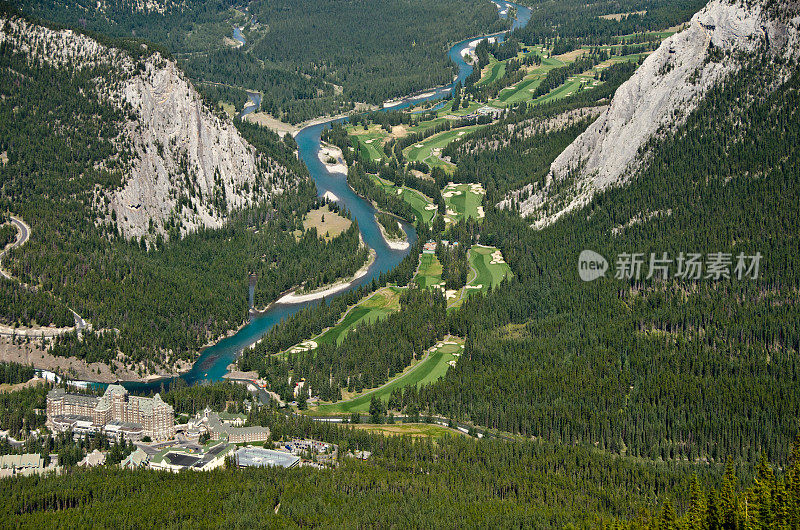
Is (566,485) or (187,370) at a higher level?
(187,370)

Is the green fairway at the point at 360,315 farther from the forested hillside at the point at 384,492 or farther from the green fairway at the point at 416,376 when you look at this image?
the forested hillside at the point at 384,492

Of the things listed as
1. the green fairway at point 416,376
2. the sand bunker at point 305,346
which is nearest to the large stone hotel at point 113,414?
the green fairway at point 416,376

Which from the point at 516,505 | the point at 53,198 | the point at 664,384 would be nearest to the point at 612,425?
the point at 664,384

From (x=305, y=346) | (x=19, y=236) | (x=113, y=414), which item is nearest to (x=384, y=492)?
(x=113, y=414)

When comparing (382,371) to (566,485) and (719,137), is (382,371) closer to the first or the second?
(566,485)

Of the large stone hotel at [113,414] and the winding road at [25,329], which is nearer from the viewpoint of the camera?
the large stone hotel at [113,414]

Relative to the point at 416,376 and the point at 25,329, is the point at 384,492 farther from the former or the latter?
the point at 25,329

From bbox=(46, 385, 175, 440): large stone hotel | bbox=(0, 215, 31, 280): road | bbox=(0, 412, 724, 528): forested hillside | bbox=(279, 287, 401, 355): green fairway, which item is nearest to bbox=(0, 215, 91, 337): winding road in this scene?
bbox=(0, 215, 31, 280): road
